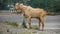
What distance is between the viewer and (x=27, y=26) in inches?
524

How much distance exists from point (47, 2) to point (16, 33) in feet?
39.3

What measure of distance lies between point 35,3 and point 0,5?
3.01 m

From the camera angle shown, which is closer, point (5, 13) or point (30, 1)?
point (30, 1)

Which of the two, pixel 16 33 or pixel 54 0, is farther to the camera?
pixel 54 0

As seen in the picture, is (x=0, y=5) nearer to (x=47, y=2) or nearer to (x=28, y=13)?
(x=47, y=2)

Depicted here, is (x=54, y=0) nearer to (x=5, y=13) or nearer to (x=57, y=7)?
(x=57, y=7)

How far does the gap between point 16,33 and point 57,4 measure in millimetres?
12337

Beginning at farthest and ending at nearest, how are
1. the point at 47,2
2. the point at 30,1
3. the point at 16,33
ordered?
the point at 47,2
the point at 30,1
the point at 16,33

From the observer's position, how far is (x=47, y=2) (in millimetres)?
21953

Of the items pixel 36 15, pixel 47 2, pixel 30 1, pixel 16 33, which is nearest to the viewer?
pixel 16 33

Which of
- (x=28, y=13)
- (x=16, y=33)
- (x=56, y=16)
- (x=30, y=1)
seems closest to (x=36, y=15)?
(x=28, y=13)

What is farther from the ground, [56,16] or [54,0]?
[54,0]

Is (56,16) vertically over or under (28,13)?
under

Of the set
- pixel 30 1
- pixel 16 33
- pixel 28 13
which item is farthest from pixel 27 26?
pixel 30 1
